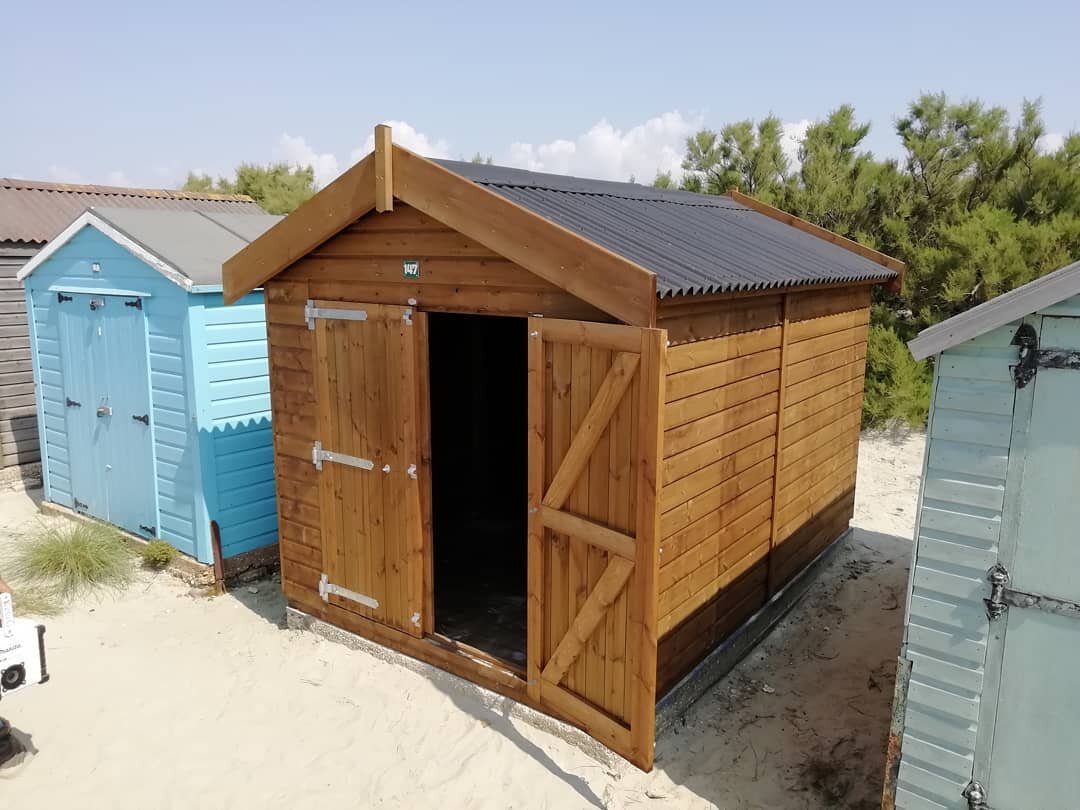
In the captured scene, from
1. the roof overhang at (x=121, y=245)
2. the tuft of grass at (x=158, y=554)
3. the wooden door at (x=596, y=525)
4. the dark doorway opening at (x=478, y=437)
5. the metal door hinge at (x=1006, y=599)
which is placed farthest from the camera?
the dark doorway opening at (x=478, y=437)

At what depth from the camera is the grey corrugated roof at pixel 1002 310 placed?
309cm

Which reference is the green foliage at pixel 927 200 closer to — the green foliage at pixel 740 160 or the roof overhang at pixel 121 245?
the green foliage at pixel 740 160

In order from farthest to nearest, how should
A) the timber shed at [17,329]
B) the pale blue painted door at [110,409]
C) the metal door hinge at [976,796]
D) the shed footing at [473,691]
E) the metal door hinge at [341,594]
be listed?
the timber shed at [17,329], the pale blue painted door at [110,409], the metal door hinge at [341,594], the shed footing at [473,691], the metal door hinge at [976,796]

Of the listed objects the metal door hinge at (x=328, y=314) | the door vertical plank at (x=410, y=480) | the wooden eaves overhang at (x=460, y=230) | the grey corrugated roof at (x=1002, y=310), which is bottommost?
the door vertical plank at (x=410, y=480)

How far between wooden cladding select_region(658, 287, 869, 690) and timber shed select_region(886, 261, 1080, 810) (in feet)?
4.55

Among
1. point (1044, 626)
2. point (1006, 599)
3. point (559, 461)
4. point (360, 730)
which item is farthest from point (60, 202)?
point (1044, 626)

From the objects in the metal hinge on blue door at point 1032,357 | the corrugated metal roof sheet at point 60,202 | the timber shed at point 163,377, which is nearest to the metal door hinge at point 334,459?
the timber shed at point 163,377

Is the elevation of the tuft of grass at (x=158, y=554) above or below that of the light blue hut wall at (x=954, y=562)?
below

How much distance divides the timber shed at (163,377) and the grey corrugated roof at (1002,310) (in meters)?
5.80

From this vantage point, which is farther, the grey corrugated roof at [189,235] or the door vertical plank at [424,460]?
the grey corrugated roof at [189,235]

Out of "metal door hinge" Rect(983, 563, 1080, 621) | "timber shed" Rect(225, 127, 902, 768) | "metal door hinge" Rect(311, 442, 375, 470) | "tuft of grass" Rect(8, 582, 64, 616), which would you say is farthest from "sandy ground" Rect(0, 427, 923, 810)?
"metal door hinge" Rect(983, 563, 1080, 621)

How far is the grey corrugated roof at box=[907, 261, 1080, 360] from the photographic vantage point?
10.1ft

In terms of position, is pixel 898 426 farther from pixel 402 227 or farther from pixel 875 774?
pixel 402 227

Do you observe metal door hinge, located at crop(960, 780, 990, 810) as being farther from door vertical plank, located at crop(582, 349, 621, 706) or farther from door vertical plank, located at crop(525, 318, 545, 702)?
door vertical plank, located at crop(525, 318, 545, 702)
